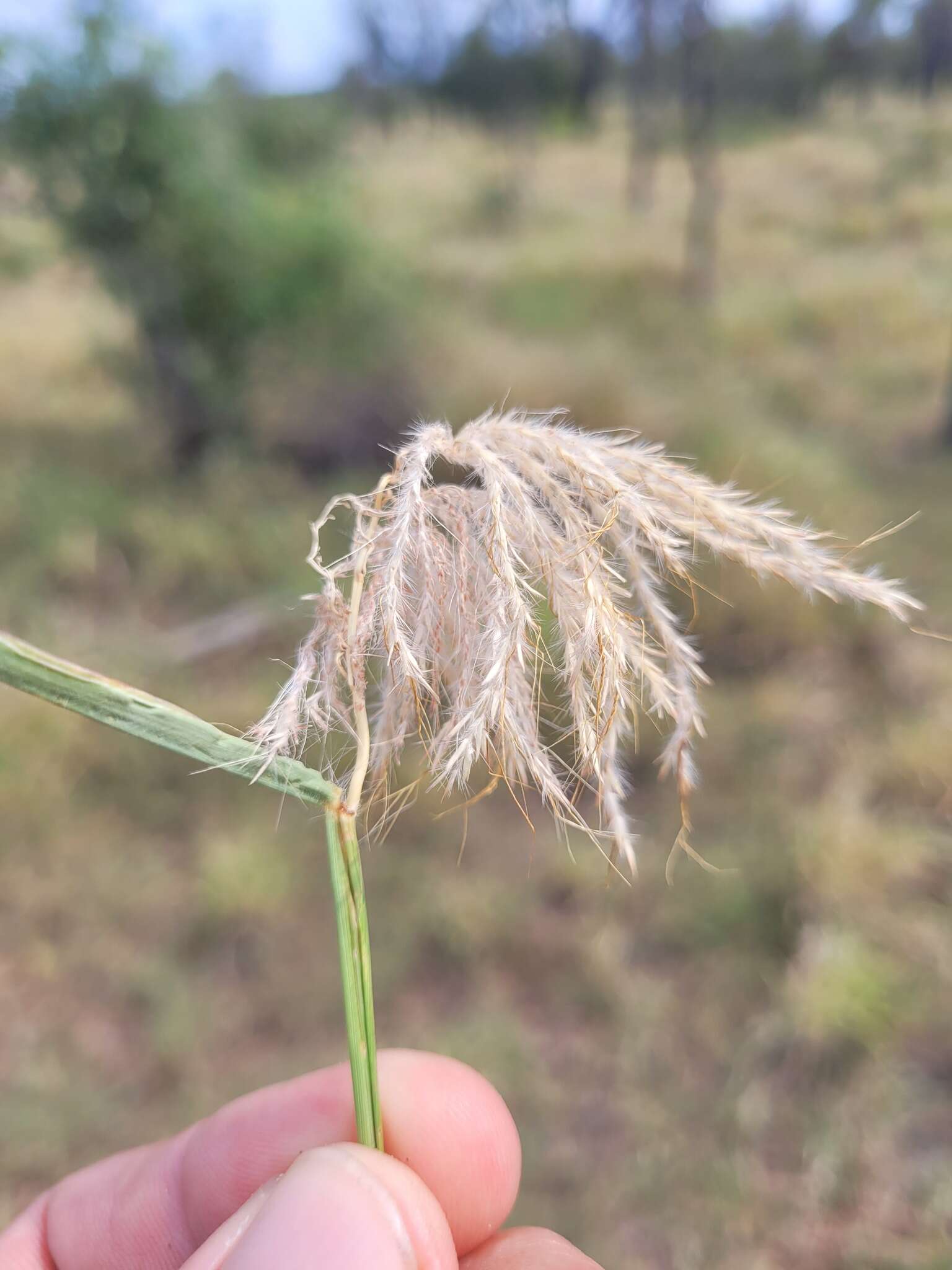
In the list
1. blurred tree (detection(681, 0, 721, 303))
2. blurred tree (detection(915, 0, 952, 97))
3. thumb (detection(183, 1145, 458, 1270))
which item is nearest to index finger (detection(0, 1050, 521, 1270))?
thumb (detection(183, 1145, 458, 1270))

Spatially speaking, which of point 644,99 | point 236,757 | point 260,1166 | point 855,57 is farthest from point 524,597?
point 855,57

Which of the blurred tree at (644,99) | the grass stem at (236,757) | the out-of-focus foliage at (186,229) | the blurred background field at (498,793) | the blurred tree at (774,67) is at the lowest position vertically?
the blurred background field at (498,793)

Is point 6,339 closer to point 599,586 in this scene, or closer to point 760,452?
point 760,452

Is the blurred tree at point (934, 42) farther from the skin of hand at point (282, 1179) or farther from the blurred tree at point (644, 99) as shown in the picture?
the skin of hand at point (282, 1179)

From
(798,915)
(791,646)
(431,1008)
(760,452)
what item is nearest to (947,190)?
(760,452)

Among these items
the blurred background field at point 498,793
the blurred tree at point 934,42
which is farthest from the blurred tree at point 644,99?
the blurred tree at point 934,42

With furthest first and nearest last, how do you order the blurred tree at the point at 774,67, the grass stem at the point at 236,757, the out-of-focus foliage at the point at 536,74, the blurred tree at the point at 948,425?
the out-of-focus foliage at the point at 536,74
the blurred tree at the point at 774,67
the blurred tree at the point at 948,425
the grass stem at the point at 236,757
